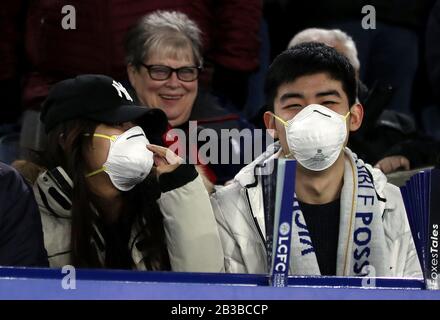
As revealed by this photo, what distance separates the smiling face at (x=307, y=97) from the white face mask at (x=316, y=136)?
32mm

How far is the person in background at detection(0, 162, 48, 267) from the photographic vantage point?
2.17 metres

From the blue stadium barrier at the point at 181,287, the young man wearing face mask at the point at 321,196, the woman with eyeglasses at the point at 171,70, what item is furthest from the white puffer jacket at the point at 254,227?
the blue stadium barrier at the point at 181,287

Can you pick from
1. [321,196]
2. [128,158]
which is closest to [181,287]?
[128,158]

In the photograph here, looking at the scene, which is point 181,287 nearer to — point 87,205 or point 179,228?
point 179,228

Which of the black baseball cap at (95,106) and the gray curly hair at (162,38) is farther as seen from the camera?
the gray curly hair at (162,38)

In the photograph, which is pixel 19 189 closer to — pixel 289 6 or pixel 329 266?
pixel 329 266

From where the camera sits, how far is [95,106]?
95.2 inches

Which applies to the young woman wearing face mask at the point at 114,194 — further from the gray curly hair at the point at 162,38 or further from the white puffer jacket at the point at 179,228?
the gray curly hair at the point at 162,38

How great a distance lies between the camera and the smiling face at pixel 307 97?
2.44 metres

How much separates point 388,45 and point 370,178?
1064mm

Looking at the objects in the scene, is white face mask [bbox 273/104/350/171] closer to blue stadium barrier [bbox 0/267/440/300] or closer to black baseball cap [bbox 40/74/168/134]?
black baseball cap [bbox 40/74/168/134]

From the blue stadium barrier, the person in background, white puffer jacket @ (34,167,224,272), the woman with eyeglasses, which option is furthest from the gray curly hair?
the blue stadium barrier

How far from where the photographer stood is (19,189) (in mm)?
2225
